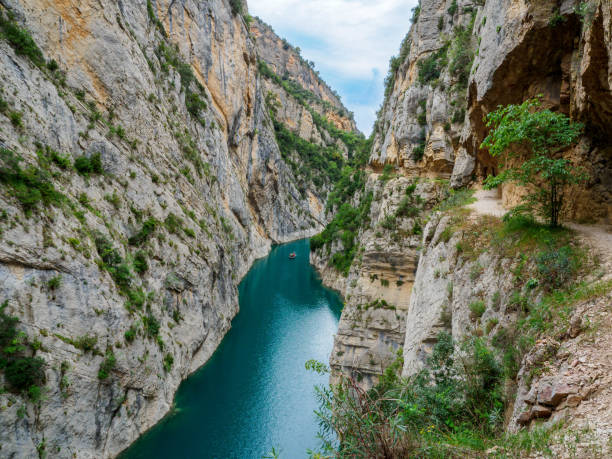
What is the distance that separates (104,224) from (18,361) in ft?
21.2

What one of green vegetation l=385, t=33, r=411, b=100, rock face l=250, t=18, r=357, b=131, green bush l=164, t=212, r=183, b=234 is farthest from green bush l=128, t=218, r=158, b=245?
rock face l=250, t=18, r=357, b=131

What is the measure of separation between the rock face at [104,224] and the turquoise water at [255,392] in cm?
96

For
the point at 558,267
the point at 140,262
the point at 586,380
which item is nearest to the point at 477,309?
the point at 558,267

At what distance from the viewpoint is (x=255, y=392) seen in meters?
17.9

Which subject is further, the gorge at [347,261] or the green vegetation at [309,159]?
the green vegetation at [309,159]

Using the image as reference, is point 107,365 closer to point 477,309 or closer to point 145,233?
point 145,233

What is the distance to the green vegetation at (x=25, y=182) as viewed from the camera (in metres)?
10.7

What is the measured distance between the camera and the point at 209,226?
80.2 ft

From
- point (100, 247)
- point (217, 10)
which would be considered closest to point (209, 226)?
point (100, 247)

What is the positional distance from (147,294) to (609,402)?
16.3m

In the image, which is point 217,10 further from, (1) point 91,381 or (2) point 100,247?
(1) point 91,381

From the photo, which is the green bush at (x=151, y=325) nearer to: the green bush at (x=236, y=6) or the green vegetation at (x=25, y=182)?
the green vegetation at (x=25, y=182)

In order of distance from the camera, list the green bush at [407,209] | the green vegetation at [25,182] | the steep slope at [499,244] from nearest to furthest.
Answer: the steep slope at [499,244] < the green vegetation at [25,182] < the green bush at [407,209]

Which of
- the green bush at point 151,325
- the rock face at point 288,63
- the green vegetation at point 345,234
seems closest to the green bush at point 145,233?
the green bush at point 151,325
